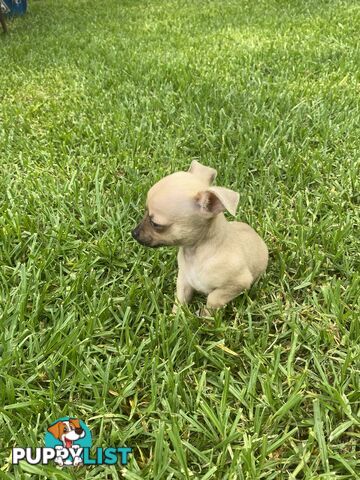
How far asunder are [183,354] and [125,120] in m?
2.92

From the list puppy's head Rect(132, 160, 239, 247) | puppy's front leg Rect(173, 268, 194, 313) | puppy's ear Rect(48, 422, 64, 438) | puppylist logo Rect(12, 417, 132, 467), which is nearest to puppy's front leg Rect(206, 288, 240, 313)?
puppy's front leg Rect(173, 268, 194, 313)

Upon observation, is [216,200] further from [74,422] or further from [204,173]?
[74,422]

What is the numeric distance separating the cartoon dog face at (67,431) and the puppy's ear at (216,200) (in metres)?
1.11

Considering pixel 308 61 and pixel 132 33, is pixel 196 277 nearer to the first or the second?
pixel 308 61

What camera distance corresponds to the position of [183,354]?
2.41 m

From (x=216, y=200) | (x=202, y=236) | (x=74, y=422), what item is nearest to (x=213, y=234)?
(x=202, y=236)

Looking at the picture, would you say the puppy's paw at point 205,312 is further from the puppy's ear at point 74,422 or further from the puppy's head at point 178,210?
the puppy's ear at point 74,422

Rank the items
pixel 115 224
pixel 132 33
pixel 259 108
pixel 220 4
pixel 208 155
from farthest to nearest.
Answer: pixel 220 4, pixel 132 33, pixel 259 108, pixel 208 155, pixel 115 224

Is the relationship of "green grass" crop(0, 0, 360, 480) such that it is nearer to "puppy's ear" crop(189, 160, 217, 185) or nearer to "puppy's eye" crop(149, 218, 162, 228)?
"puppy's eye" crop(149, 218, 162, 228)

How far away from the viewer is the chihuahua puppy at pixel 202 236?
226 cm

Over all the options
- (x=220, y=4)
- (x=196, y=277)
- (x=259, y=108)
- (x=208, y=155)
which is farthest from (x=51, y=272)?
(x=220, y=4)

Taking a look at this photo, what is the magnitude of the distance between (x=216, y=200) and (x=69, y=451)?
4.13ft

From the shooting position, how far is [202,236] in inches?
96.0

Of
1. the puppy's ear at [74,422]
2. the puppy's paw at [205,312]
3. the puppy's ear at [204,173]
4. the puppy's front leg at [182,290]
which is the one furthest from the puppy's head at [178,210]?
the puppy's ear at [74,422]
